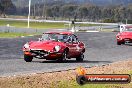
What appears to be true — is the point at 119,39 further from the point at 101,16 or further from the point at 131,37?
the point at 101,16

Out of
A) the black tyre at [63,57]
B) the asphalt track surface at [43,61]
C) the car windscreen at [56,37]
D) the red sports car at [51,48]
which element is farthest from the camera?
the car windscreen at [56,37]

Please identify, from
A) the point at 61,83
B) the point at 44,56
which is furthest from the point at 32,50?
the point at 61,83

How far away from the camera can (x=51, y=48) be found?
17.8 metres

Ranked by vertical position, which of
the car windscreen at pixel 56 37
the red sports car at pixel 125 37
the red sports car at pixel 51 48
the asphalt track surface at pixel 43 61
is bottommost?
the red sports car at pixel 125 37

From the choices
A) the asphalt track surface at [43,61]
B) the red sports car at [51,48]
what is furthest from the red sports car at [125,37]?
the red sports car at [51,48]

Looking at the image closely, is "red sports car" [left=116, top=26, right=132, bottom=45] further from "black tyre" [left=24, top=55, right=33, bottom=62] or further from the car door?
"black tyre" [left=24, top=55, right=33, bottom=62]

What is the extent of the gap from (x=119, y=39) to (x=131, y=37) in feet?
3.06

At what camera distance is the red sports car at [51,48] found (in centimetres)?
1769

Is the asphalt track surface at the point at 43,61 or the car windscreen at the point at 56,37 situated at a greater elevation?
the car windscreen at the point at 56,37

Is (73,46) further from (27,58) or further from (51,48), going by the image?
(27,58)

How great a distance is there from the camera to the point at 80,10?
194 meters

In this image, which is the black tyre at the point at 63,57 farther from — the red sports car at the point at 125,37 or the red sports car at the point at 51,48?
the red sports car at the point at 125,37

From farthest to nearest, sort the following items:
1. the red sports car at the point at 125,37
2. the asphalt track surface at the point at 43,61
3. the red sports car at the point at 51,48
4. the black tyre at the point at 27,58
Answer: the red sports car at the point at 125,37
the black tyre at the point at 27,58
the red sports car at the point at 51,48
the asphalt track surface at the point at 43,61

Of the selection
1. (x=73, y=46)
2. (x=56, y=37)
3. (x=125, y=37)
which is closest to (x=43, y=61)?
(x=56, y=37)
